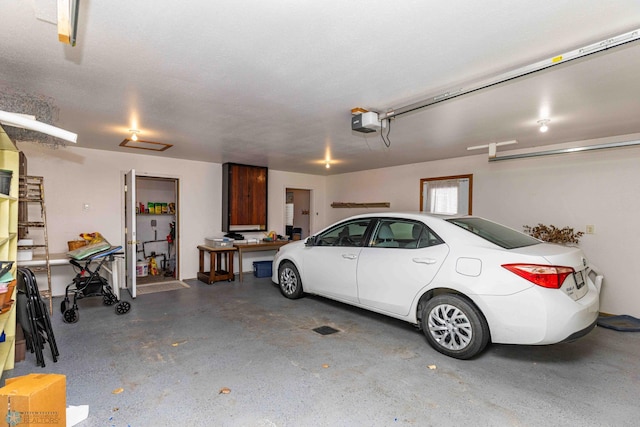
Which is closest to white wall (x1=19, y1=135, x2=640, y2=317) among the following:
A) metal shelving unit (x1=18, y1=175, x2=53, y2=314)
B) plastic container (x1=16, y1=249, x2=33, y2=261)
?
metal shelving unit (x1=18, y1=175, x2=53, y2=314)

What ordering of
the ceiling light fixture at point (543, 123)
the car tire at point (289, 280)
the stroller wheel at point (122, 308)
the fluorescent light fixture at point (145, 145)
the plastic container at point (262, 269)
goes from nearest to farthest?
the ceiling light fixture at point (543, 123) → the stroller wheel at point (122, 308) → the fluorescent light fixture at point (145, 145) → the car tire at point (289, 280) → the plastic container at point (262, 269)

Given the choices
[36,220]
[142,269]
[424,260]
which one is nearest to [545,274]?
[424,260]

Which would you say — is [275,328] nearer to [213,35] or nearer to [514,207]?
[213,35]

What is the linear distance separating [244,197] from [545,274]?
5285mm

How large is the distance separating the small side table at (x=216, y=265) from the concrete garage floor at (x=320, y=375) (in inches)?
76.0

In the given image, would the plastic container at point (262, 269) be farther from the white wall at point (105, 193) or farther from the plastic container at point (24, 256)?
the plastic container at point (24, 256)

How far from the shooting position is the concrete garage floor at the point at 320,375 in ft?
6.64

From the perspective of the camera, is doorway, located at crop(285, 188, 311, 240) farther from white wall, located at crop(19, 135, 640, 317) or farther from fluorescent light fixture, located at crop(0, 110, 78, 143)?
fluorescent light fixture, located at crop(0, 110, 78, 143)

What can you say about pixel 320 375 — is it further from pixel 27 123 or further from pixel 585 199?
pixel 585 199

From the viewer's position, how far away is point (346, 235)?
407 cm

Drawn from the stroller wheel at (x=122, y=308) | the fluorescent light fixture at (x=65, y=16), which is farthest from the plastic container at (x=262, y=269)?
the fluorescent light fixture at (x=65, y=16)

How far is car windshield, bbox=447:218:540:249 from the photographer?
113 inches

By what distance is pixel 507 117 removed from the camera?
128 inches

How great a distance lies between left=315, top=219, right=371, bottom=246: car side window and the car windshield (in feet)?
3.53
